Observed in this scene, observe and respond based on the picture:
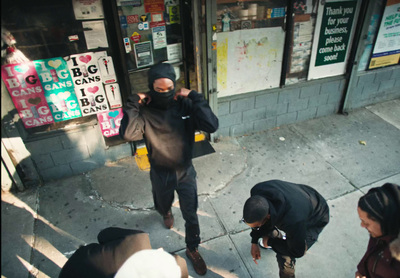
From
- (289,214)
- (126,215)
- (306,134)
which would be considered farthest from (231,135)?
(289,214)

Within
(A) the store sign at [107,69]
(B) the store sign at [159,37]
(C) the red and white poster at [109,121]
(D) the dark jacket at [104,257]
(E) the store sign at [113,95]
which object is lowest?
(C) the red and white poster at [109,121]

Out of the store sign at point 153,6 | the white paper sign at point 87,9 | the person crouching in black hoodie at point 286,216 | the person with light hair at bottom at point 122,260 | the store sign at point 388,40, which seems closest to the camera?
the person with light hair at bottom at point 122,260

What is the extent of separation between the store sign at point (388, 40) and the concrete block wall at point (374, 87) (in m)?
0.17

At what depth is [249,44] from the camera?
14.8ft

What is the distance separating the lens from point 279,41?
15.4 feet

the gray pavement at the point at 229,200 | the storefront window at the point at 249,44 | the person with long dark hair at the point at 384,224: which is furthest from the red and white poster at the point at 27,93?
the person with long dark hair at the point at 384,224

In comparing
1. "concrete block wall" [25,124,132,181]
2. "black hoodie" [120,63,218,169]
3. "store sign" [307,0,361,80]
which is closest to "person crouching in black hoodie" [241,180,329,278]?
Result: "black hoodie" [120,63,218,169]

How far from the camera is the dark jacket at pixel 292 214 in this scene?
227 centimetres

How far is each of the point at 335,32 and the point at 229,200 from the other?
347 cm

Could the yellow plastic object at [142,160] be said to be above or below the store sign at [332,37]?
below

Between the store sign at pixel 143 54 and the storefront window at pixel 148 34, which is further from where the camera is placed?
the store sign at pixel 143 54

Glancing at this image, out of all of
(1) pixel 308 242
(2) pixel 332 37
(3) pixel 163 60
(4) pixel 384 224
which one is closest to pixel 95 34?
(3) pixel 163 60

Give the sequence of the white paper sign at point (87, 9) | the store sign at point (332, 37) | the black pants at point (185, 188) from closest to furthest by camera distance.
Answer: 1. the black pants at point (185, 188)
2. the white paper sign at point (87, 9)
3. the store sign at point (332, 37)

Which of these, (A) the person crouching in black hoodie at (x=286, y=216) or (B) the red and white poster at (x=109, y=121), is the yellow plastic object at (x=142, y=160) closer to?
(B) the red and white poster at (x=109, y=121)
